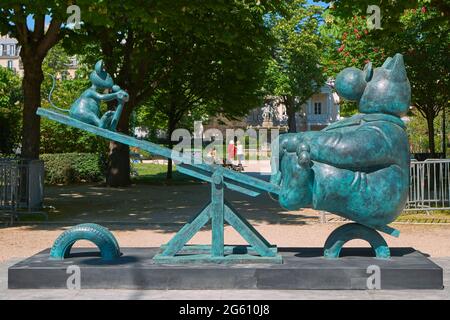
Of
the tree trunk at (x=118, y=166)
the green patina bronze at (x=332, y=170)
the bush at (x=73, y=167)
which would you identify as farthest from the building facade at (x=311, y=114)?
the green patina bronze at (x=332, y=170)

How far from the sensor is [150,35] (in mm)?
23062

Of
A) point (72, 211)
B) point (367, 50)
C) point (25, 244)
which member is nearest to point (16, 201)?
point (72, 211)

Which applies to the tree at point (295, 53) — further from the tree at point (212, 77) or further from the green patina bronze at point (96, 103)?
the green patina bronze at point (96, 103)

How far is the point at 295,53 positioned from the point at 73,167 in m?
24.6

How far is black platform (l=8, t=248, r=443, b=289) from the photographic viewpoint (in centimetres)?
622

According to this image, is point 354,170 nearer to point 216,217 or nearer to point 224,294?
point 216,217

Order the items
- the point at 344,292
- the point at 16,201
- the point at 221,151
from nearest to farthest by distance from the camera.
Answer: the point at 344,292 < the point at 16,201 < the point at 221,151

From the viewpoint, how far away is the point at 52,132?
29.6 meters

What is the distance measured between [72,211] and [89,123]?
30.6 feet

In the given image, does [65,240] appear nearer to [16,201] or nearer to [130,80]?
[16,201]

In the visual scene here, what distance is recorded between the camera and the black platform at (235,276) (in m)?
6.22

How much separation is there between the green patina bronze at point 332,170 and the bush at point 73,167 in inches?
827

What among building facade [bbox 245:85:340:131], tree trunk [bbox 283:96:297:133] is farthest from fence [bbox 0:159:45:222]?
building facade [bbox 245:85:340:131]
